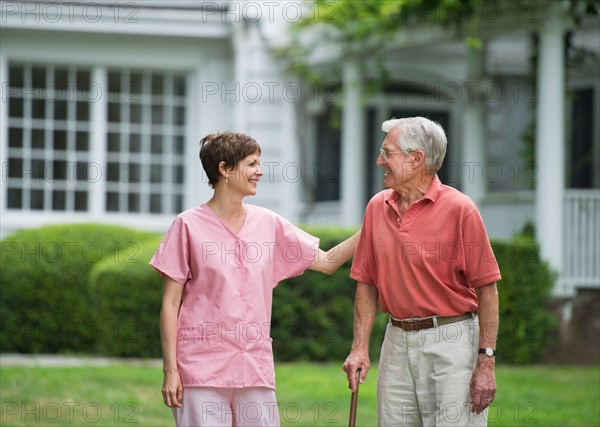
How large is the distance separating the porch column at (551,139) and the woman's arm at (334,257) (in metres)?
7.10

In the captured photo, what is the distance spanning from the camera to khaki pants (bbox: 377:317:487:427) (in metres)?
4.01

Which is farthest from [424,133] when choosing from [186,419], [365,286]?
[186,419]

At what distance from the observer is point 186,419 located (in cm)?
405

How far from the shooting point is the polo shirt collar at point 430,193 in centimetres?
412

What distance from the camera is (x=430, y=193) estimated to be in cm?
413

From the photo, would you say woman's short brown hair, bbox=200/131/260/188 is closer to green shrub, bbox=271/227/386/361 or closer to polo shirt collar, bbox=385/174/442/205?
polo shirt collar, bbox=385/174/442/205

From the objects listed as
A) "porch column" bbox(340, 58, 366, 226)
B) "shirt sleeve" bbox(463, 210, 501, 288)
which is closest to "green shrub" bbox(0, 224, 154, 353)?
"porch column" bbox(340, 58, 366, 226)

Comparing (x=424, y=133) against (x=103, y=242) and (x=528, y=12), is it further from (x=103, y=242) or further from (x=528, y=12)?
(x=103, y=242)

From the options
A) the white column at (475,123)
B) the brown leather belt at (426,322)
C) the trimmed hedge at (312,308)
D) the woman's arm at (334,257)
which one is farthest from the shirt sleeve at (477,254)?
the white column at (475,123)

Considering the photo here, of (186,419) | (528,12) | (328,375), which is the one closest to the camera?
(186,419)

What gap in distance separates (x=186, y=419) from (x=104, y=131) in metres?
9.84

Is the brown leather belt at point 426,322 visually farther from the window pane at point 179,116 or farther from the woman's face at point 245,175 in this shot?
the window pane at point 179,116

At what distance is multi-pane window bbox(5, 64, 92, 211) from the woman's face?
31.8ft

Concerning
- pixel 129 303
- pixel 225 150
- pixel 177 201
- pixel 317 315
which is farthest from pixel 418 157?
pixel 177 201
